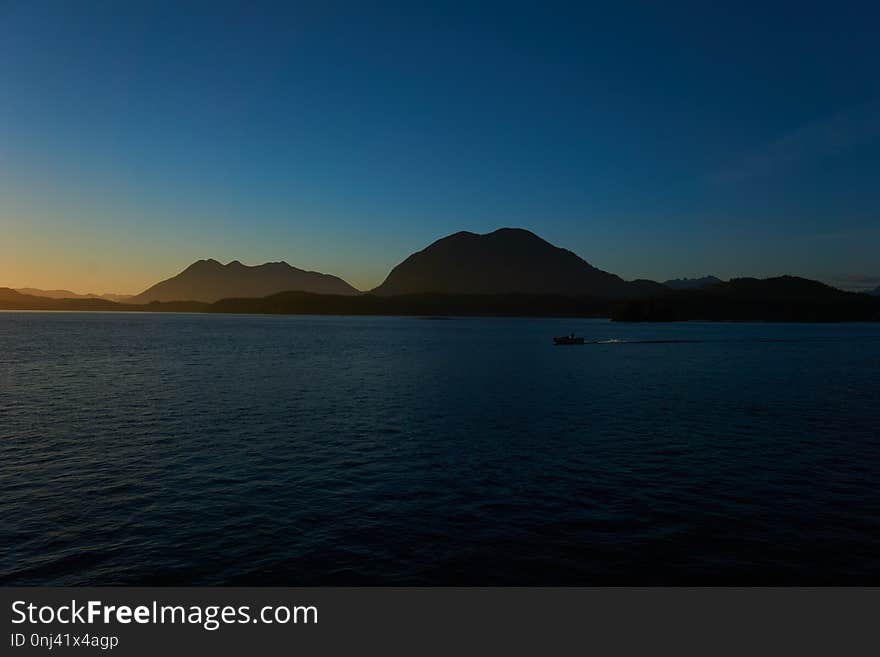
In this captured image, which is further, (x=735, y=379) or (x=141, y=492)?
(x=735, y=379)

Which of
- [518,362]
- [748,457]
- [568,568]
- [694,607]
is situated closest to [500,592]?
[568,568]

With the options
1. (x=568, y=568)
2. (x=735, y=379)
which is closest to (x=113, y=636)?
(x=568, y=568)

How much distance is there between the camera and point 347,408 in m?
58.1

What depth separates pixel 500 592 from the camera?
2022 cm

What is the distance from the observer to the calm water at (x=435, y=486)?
22109 millimetres

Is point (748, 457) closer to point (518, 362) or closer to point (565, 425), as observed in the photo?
point (565, 425)

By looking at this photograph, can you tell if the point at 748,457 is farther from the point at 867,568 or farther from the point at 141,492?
the point at 141,492

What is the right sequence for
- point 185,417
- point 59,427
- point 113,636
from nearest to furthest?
1. point 113,636
2. point 59,427
3. point 185,417

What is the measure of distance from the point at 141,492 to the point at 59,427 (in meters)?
23.8

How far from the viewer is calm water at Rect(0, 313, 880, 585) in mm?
22109

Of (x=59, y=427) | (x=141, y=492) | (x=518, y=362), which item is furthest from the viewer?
(x=518, y=362)

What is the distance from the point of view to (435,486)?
32125mm

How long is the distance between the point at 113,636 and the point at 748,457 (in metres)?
40.1

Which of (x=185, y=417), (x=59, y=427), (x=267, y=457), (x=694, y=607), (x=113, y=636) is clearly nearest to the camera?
(x=113, y=636)
